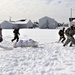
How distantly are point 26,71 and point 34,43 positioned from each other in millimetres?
7165

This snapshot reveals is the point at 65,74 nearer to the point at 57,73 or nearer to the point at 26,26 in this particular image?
the point at 57,73

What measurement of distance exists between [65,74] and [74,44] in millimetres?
8157

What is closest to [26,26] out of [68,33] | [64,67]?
[68,33]

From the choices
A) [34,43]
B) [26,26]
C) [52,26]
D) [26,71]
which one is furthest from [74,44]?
[26,26]

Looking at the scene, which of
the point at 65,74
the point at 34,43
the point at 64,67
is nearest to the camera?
the point at 65,74

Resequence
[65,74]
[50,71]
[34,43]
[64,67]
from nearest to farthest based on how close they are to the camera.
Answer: [65,74], [50,71], [64,67], [34,43]

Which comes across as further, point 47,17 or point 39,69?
point 47,17

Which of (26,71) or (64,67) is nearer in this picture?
(26,71)

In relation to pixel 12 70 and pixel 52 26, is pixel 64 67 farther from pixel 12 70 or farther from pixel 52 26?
pixel 52 26

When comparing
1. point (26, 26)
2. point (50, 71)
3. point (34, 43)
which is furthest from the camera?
point (26, 26)

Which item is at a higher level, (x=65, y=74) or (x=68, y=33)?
(x=68, y=33)

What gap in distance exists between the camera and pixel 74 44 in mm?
14125

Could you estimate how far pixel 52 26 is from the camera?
3022 inches

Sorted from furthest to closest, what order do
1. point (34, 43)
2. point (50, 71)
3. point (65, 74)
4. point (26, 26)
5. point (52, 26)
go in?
point (26, 26), point (52, 26), point (34, 43), point (50, 71), point (65, 74)
